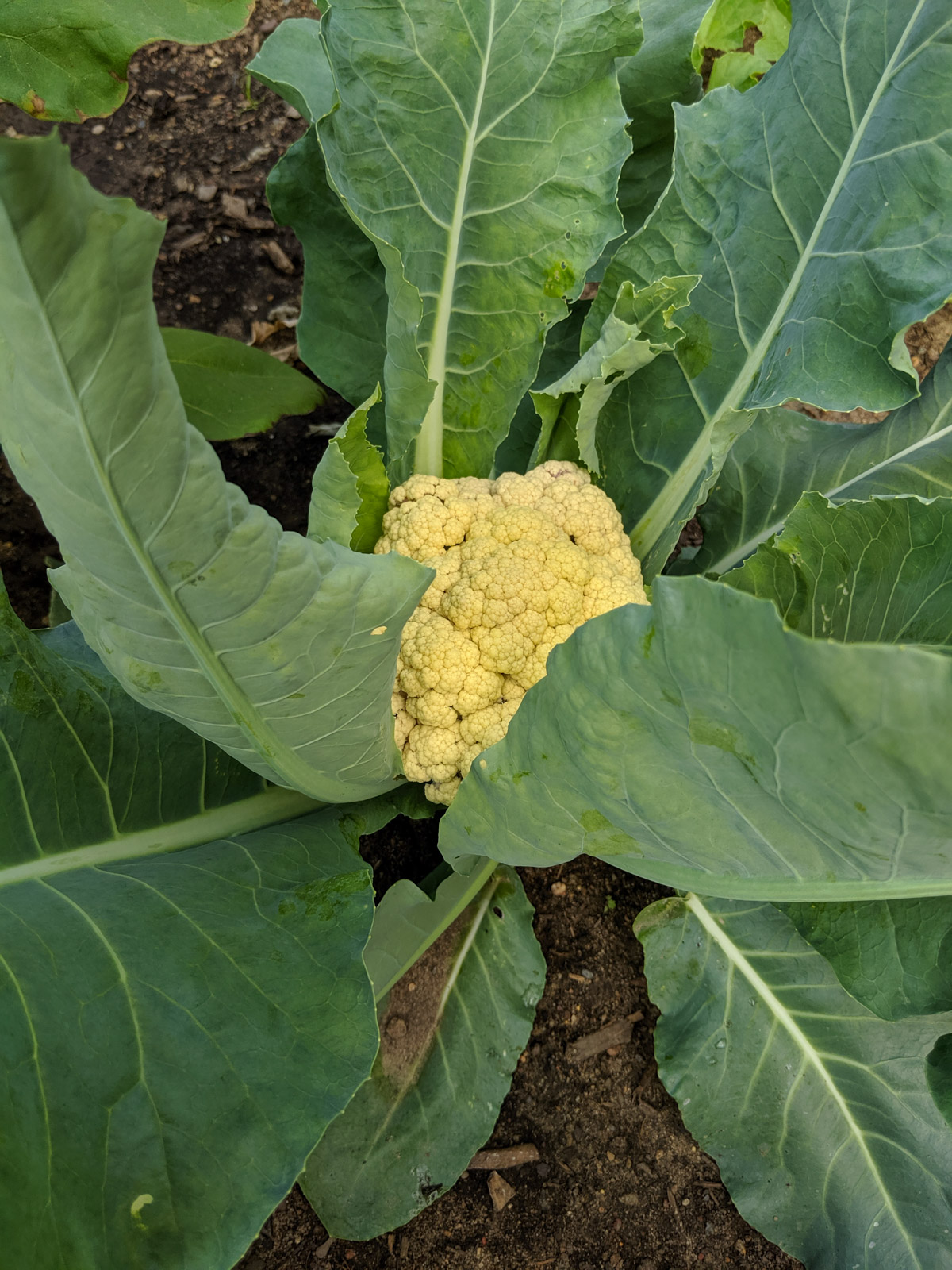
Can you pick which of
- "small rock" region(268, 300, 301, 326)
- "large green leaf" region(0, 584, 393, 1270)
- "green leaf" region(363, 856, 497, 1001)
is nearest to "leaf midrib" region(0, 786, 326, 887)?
"large green leaf" region(0, 584, 393, 1270)

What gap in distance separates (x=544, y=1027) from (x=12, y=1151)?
131 centimetres

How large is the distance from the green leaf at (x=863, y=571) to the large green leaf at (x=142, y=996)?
2.80 feet

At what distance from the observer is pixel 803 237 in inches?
67.2

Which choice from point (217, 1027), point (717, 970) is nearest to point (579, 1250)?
point (717, 970)

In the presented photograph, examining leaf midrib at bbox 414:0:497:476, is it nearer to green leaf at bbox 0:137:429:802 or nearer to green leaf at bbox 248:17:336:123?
green leaf at bbox 248:17:336:123

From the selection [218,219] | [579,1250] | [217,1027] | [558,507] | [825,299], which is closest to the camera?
[217,1027]

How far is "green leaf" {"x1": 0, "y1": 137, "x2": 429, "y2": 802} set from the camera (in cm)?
76

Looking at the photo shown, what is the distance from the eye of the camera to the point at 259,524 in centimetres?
97

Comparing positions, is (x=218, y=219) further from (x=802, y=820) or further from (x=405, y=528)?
(x=802, y=820)

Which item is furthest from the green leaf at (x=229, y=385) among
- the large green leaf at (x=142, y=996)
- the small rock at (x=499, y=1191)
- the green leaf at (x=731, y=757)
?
the small rock at (x=499, y=1191)

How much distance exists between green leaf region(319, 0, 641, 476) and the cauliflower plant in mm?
199

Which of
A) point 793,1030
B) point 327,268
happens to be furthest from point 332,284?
point 793,1030

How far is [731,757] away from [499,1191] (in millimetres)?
1474

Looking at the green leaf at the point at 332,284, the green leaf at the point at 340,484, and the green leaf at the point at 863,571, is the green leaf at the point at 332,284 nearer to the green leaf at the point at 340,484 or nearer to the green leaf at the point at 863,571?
the green leaf at the point at 340,484
